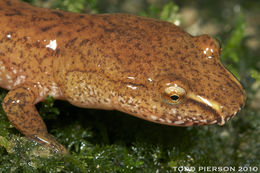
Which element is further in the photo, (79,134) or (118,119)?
(118,119)

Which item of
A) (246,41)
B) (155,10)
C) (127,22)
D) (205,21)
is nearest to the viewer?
(127,22)

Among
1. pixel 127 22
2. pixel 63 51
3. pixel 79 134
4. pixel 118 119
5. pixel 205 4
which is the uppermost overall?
pixel 205 4

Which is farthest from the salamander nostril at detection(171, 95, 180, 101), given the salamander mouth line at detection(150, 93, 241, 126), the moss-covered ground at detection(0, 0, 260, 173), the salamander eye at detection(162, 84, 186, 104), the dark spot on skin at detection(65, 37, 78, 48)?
the dark spot on skin at detection(65, 37, 78, 48)

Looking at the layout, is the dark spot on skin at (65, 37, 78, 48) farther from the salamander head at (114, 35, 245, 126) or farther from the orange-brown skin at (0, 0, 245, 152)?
the salamander head at (114, 35, 245, 126)

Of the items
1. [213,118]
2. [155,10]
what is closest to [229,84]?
[213,118]

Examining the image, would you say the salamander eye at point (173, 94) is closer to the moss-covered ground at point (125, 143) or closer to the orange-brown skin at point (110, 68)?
the orange-brown skin at point (110, 68)

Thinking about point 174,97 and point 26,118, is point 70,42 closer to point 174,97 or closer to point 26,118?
point 26,118

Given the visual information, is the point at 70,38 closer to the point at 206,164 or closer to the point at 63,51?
the point at 63,51
